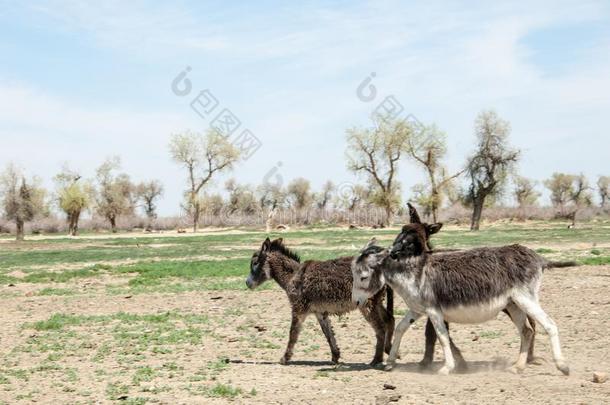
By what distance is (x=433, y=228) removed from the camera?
10336 millimetres

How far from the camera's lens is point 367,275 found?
1036cm

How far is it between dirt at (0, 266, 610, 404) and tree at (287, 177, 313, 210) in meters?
128

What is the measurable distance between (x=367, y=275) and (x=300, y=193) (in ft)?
448

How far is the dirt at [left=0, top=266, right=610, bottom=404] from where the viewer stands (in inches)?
347

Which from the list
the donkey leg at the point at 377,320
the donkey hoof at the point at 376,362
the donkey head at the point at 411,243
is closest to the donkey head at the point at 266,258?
the donkey leg at the point at 377,320

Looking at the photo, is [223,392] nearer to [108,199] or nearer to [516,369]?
[516,369]

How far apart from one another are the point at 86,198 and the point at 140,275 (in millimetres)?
75479

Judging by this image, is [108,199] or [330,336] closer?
[330,336]

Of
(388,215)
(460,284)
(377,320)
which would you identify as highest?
(388,215)

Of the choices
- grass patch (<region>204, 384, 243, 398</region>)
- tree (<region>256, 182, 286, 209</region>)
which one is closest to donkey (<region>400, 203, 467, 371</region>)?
grass patch (<region>204, 384, 243, 398</region>)

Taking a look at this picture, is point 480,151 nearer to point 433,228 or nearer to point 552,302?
point 552,302

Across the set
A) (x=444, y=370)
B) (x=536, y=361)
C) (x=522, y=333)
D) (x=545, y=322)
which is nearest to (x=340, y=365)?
(x=444, y=370)

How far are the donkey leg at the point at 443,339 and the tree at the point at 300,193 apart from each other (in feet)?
446

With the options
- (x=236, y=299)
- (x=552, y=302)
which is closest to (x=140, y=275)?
(x=236, y=299)
